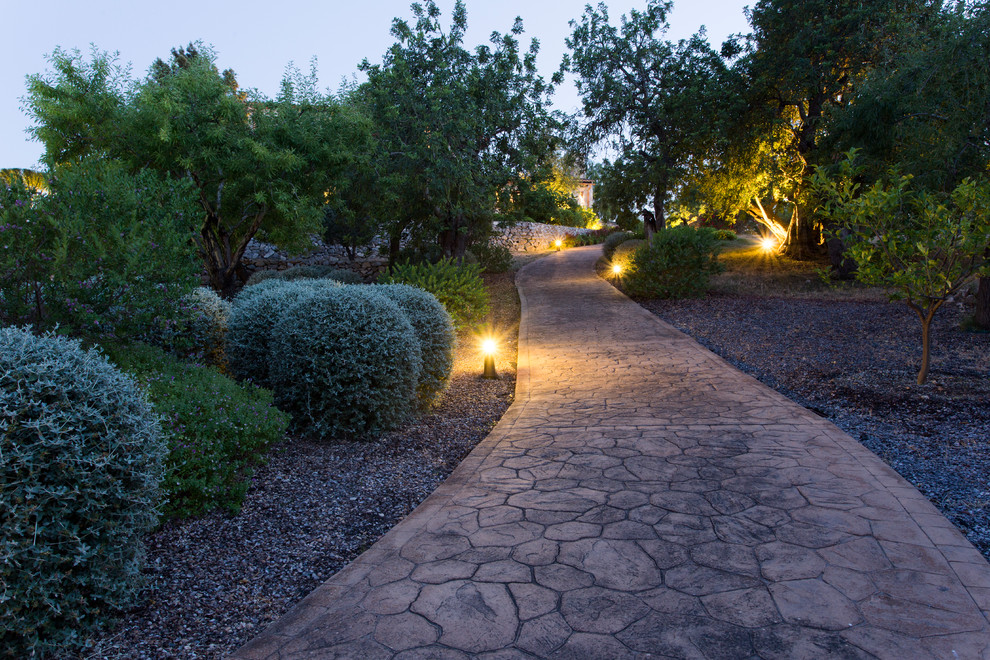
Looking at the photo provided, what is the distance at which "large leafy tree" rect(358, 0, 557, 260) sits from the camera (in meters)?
14.0

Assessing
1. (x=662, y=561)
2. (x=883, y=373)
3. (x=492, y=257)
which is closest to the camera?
(x=662, y=561)

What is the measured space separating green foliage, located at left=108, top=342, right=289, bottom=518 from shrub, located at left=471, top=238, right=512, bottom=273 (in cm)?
1871

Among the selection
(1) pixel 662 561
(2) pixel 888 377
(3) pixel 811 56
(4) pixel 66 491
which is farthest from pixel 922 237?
(3) pixel 811 56

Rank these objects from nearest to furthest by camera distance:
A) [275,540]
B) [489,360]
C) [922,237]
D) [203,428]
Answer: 1. [275,540]
2. [203,428]
3. [922,237]
4. [489,360]

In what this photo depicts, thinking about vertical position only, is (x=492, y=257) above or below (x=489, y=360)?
above

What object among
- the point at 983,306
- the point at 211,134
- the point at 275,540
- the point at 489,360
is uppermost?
the point at 211,134

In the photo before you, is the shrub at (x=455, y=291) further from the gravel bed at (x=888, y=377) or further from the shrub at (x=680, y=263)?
the shrub at (x=680, y=263)

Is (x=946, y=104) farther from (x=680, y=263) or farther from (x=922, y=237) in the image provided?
(x=680, y=263)

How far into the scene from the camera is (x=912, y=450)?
16.2 feet

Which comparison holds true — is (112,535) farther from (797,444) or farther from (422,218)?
(422,218)

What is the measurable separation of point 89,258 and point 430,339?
3.48 metres

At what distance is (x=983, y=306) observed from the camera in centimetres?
937

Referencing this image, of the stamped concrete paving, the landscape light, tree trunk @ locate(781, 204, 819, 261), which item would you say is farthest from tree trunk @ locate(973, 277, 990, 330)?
tree trunk @ locate(781, 204, 819, 261)

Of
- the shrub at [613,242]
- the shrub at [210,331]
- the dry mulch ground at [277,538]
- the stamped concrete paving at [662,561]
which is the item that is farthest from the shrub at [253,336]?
the shrub at [613,242]
